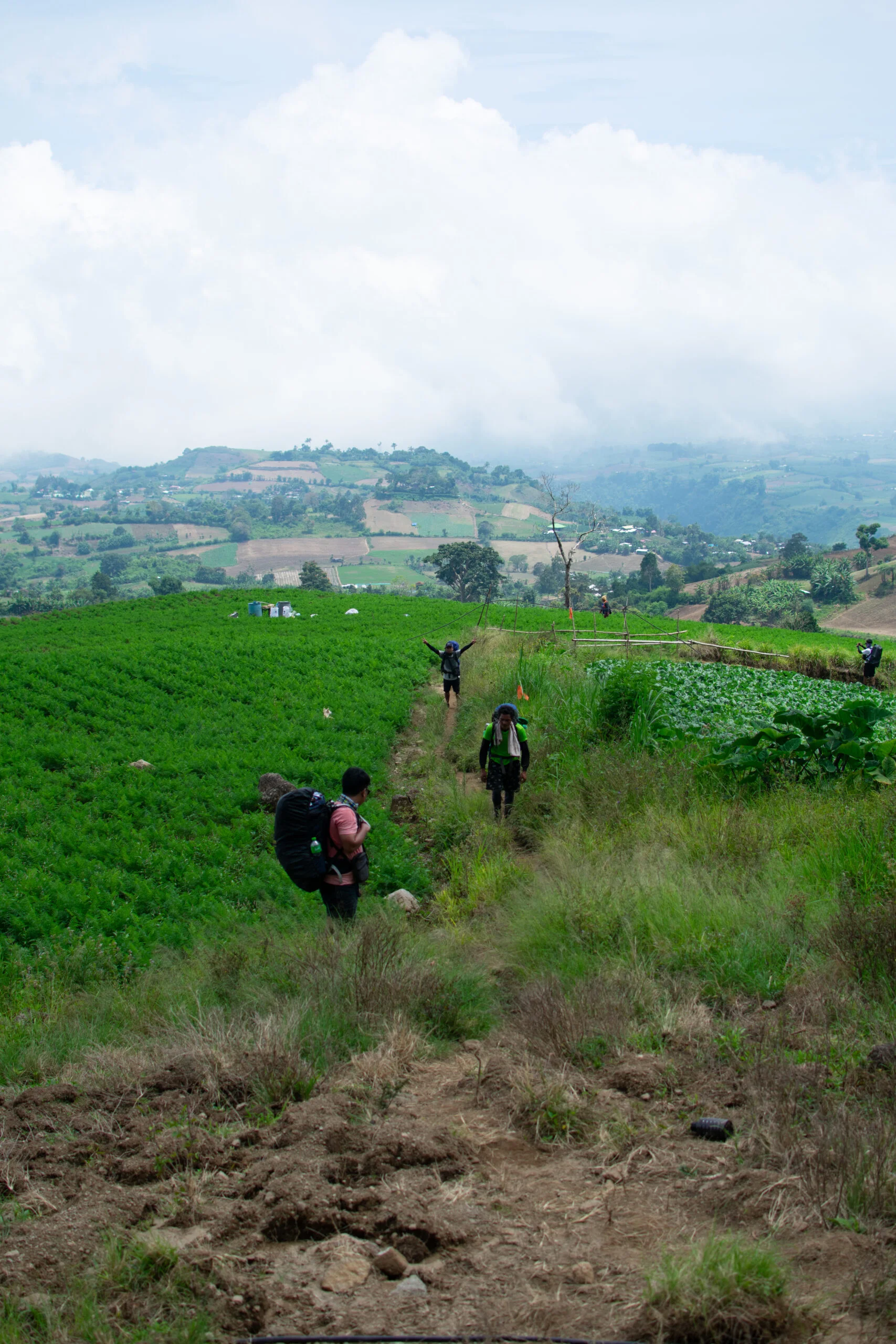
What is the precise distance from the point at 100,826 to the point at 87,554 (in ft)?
494

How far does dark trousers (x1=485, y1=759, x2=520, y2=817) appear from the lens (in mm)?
10562

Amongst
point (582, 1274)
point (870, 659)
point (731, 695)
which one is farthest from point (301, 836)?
point (870, 659)

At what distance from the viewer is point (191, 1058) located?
4656 millimetres

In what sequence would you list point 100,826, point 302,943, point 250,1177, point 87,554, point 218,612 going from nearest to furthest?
point 250,1177 < point 302,943 < point 100,826 < point 218,612 < point 87,554

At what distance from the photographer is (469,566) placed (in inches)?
3169

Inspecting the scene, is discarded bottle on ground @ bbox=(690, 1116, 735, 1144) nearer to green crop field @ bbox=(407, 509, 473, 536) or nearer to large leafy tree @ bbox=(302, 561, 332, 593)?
large leafy tree @ bbox=(302, 561, 332, 593)

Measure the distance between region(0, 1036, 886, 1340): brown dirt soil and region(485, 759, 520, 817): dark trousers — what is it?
595 cm

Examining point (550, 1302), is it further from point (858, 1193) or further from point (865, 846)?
point (865, 846)

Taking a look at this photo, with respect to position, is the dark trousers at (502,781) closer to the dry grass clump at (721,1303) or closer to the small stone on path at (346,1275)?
the small stone on path at (346,1275)

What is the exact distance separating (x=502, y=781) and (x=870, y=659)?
21377mm

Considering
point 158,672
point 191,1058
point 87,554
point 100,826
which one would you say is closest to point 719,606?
point 158,672

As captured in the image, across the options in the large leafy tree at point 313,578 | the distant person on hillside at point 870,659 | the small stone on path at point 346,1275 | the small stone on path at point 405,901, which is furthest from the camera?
the large leafy tree at point 313,578

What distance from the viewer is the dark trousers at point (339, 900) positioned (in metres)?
6.81

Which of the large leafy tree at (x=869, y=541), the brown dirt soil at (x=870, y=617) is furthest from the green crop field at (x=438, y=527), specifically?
the brown dirt soil at (x=870, y=617)
